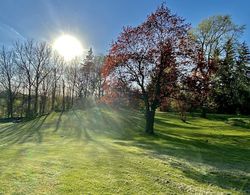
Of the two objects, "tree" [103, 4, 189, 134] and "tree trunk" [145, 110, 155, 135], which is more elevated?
"tree" [103, 4, 189, 134]

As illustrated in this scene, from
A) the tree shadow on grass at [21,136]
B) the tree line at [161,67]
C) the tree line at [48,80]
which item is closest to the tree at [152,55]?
the tree line at [161,67]

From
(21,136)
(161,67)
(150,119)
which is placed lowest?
(21,136)

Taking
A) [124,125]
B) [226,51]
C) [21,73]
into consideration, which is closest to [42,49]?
[21,73]

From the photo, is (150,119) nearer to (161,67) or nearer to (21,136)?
(161,67)

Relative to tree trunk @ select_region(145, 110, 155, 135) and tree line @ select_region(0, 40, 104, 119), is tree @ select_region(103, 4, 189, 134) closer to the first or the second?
tree trunk @ select_region(145, 110, 155, 135)

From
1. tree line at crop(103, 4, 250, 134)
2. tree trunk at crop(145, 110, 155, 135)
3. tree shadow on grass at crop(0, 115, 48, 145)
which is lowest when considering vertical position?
tree shadow on grass at crop(0, 115, 48, 145)

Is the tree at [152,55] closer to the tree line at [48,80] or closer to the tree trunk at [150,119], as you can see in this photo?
the tree trunk at [150,119]

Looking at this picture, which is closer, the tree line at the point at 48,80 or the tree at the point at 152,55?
the tree at the point at 152,55

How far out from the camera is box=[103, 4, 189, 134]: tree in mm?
23047

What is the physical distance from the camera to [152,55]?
2331 centimetres

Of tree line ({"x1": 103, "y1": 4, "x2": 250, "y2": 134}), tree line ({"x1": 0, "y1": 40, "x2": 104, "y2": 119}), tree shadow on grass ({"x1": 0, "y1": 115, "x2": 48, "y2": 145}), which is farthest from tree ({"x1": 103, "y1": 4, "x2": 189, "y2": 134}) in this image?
tree line ({"x1": 0, "y1": 40, "x2": 104, "y2": 119})

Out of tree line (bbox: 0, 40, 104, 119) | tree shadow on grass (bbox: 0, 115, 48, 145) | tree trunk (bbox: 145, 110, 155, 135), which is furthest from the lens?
tree line (bbox: 0, 40, 104, 119)

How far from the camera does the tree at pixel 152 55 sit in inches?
907

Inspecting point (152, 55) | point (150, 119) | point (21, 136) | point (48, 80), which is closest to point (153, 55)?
point (152, 55)
